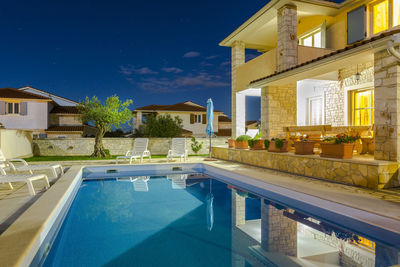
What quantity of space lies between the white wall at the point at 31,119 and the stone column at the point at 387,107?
27.2m

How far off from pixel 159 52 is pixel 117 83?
1321 cm

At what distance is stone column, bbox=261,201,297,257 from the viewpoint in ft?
12.2

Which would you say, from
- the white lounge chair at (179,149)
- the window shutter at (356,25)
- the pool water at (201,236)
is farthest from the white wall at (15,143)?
the window shutter at (356,25)

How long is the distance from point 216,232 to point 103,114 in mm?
12522

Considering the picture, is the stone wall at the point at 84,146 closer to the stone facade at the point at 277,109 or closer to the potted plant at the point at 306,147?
the stone facade at the point at 277,109

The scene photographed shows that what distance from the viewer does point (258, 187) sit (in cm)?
682

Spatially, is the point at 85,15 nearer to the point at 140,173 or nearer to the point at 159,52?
the point at 159,52

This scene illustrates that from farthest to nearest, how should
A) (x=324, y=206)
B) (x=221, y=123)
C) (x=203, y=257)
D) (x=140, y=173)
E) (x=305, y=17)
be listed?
1. (x=221, y=123)
2. (x=305, y=17)
3. (x=140, y=173)
4. (x=324, y=206)
5. (x=203, y=257)

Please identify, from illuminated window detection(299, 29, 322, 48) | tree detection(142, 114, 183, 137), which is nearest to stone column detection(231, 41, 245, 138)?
illuminated window detection(299, 29, 322, 48)

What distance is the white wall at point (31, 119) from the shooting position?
2431 cm

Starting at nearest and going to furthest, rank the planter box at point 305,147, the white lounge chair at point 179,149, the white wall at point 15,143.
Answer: the planter box at point 305,147, the white lounge chair at point 179,149, the white wall at point 15,143

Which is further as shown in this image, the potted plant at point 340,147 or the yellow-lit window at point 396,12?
the yellow-lit window at point 396,12

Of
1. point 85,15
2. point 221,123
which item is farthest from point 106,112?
point 85,15

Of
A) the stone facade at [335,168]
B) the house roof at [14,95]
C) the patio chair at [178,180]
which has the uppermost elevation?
the house roof at [14,95]
